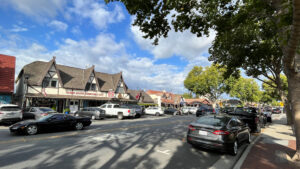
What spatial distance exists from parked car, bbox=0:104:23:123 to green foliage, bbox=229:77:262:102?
51.7 meters

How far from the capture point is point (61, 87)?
2628 centimetres

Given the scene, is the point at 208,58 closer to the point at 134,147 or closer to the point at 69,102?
A: the point at 134,147

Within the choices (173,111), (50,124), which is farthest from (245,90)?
(50,124)

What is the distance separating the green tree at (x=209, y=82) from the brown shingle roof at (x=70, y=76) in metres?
24.8

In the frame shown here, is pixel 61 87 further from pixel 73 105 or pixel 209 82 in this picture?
pixel 209 82

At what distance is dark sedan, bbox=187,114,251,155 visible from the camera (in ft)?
22.2

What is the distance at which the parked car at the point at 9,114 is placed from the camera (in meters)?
13.0

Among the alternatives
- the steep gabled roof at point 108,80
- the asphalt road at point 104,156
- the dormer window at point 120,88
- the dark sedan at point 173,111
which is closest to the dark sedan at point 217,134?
the asphalt road at point 104,156

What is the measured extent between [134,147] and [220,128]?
3.74m

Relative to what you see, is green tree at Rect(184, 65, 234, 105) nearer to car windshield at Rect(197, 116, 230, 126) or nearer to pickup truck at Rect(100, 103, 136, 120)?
pickup truck at Rect(100, 103, 136, 120)

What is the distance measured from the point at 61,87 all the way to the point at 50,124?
17352mm

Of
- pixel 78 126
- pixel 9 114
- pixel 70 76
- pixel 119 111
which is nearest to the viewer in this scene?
pixel 78 126

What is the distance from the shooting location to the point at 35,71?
25.9 metres

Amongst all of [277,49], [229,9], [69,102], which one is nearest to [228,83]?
[277,49]
